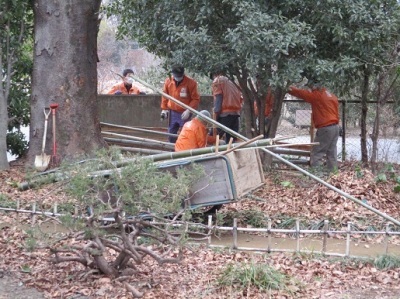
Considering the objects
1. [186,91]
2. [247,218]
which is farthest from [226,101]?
[247,218]

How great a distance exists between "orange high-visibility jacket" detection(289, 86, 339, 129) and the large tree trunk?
337cm

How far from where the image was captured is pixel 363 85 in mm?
11984

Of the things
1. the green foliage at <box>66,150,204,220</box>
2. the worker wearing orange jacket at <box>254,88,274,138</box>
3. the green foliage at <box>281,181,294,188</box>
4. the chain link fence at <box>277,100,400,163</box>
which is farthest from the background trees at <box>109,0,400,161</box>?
the green foliage at <box>66,150,204,220</box>

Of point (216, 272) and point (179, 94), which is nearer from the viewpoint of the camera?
point (216, 272)

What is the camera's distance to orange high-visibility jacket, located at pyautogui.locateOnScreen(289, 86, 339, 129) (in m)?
11.5

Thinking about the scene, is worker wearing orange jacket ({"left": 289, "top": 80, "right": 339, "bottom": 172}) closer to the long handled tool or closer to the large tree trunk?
the large tree trunk

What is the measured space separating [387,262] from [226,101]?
5981 millimetres

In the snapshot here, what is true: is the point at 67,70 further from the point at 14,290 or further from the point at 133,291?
the point at 133,291

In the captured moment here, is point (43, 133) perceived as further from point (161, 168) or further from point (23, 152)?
point (161, 168)

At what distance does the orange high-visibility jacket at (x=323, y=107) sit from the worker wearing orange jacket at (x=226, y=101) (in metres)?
1.29

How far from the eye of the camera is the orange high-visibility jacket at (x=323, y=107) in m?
11.5

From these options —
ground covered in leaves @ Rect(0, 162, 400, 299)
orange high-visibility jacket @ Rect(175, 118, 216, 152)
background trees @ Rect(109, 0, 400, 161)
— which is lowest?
ground covered in leaves @ Rect(0, 162, 400, 299)

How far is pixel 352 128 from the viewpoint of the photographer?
13367 millimetres

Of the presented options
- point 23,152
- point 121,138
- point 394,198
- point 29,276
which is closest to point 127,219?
point 29,276
